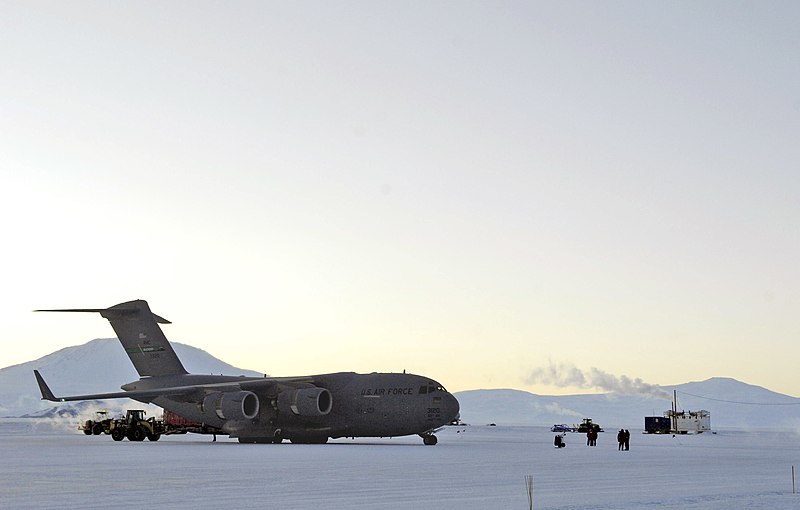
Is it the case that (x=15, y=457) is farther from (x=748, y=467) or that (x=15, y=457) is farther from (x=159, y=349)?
(x=748, y=467)

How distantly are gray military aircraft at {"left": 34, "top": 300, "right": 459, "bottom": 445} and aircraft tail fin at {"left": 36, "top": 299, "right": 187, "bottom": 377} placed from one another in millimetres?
1586

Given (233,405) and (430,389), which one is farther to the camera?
(233,405)

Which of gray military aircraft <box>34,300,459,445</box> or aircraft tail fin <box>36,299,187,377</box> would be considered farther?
aircraft tail fin <box>36,299,187,377</box>

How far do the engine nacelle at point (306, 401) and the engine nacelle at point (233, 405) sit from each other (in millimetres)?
1626

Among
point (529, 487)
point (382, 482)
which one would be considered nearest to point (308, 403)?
point (382, 482)

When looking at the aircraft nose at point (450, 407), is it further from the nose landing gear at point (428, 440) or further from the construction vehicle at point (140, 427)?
the construction vehicle at point (140, 427)

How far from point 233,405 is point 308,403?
4355 millimetres

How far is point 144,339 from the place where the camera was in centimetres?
6250

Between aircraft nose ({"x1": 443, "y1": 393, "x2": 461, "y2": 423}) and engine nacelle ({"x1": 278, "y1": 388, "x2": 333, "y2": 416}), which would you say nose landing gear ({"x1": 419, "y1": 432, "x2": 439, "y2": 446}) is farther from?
engine nacelle ({"x1": 278, "y1": 388, "x2": 333, "y2": 416})

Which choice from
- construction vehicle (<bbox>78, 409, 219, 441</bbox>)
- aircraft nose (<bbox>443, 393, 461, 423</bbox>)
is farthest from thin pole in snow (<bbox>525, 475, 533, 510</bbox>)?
construction vehicle (<bbox>78, 409, 219, 441</bbox>)

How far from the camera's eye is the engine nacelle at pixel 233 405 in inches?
2178

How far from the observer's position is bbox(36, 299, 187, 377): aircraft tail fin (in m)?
62.2

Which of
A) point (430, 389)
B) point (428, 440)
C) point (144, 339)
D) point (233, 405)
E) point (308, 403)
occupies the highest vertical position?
point (144, 339)

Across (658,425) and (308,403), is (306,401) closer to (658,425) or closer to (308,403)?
(308,403)
